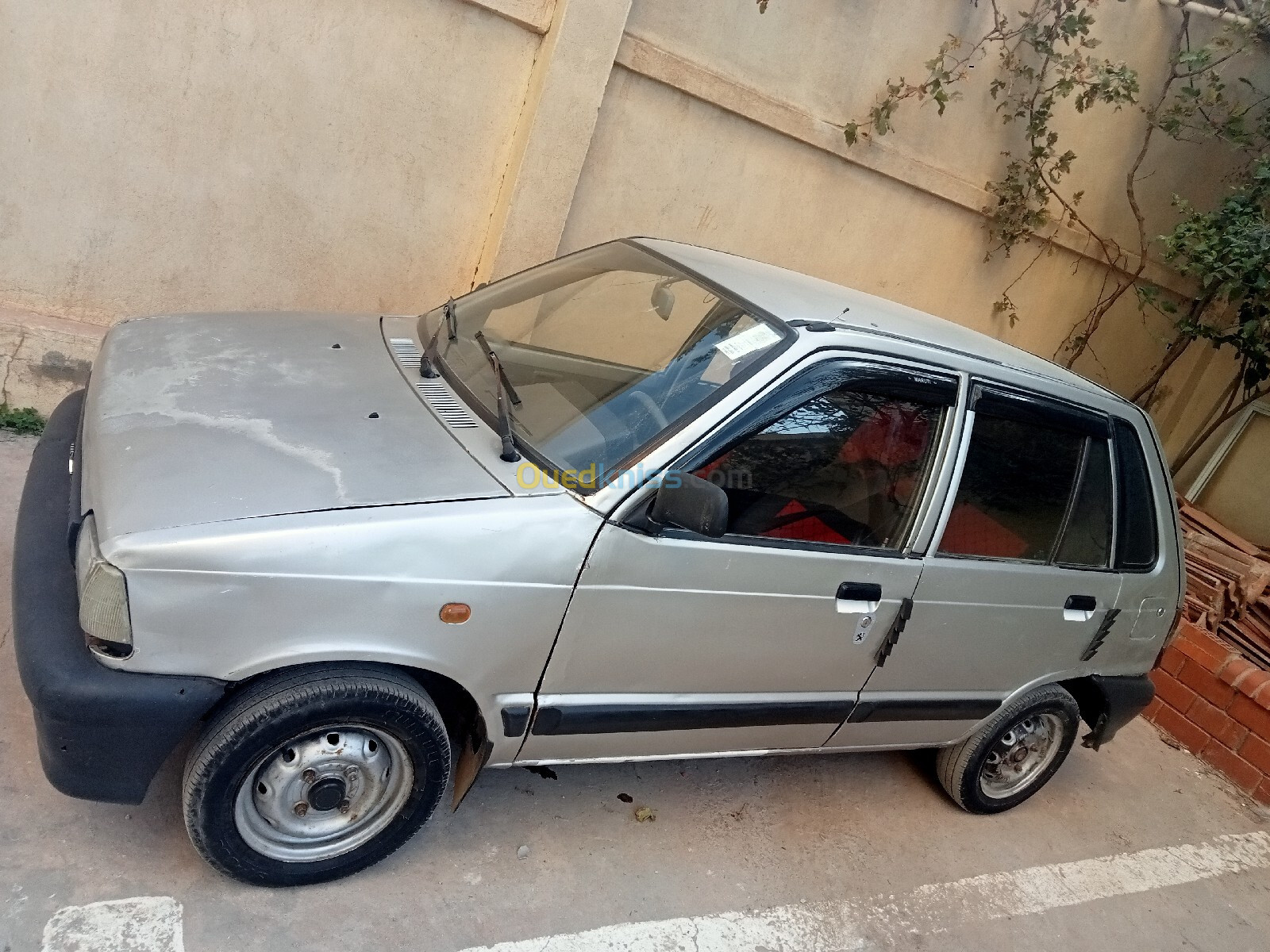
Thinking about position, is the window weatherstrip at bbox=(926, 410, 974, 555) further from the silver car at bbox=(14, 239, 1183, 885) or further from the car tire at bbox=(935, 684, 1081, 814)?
the car tire at bbox=(935, 684, 1081, 814)

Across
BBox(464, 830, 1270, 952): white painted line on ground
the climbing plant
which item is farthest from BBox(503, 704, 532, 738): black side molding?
the climbing plant

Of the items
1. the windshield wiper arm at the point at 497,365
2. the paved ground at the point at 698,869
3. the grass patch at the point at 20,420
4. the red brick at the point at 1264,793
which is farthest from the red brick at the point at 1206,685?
the grass patch at the point at 20,420

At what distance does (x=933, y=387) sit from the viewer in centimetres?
305

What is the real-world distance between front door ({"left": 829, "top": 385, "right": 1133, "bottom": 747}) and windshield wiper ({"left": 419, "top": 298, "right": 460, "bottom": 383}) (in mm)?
1709

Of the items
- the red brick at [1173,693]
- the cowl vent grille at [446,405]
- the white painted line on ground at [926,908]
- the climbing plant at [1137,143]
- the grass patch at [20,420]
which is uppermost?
A: the climbing plant at [1137,143]

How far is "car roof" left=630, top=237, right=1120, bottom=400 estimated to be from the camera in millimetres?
3012

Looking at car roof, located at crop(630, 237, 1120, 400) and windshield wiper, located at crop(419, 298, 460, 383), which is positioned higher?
car roof, located at crop(630, 237, 1120, 400)

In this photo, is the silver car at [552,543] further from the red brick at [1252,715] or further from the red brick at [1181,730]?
the red brick at [1181,730]

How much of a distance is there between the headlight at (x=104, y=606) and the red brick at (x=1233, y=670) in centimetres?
503

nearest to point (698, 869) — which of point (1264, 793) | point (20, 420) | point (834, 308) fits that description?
point (834, 308)

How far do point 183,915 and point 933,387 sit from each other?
2589 millimetres

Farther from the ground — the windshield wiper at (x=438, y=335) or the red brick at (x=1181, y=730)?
the windshield wiper at (x=438, y=335)

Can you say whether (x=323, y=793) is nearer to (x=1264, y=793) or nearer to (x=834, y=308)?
(x=834, y=308)

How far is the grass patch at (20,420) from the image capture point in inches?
170
